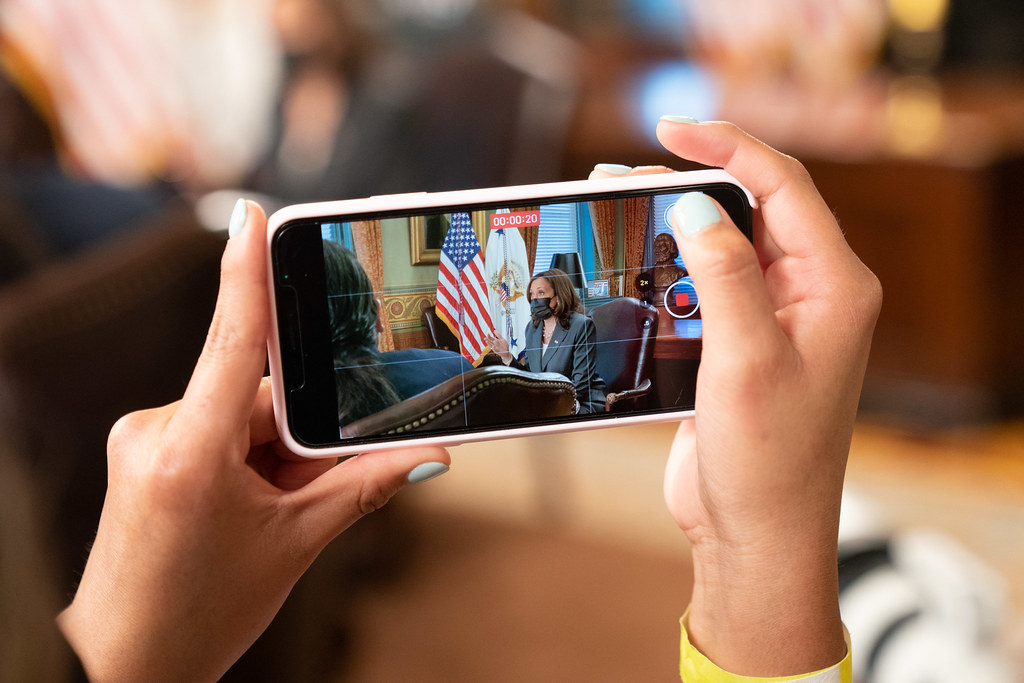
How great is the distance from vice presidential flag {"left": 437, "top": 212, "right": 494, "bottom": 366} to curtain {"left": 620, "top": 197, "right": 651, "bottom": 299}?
0.09 metres

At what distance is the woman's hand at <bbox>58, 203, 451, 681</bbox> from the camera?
45 centimetres

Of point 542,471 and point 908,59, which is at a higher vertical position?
point 908,59

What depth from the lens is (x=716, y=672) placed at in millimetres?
510

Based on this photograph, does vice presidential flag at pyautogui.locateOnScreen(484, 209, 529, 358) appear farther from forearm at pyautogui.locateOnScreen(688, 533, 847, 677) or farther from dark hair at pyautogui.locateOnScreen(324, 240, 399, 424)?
forearm at pyautogui.locateOnScreen(688, 533, 847, 677)

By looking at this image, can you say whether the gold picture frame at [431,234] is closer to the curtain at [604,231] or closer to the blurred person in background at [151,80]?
the curtain at [604,231]

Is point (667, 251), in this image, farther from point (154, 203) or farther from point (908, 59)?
point (908, 59)

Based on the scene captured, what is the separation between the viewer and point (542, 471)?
1.80 meters

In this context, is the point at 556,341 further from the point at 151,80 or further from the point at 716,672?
the point at 151,80

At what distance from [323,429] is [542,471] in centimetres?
130

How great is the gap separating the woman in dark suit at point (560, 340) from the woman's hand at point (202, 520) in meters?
0.11

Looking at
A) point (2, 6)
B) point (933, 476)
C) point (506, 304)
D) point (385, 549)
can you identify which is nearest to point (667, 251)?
point (506, 304)

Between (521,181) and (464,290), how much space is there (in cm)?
130

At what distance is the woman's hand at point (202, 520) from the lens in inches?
17.6

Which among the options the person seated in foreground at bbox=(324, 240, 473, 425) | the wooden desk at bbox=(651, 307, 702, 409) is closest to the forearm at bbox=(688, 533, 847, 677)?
the wooden desk at bbox=(651, 307, 702, 409)
